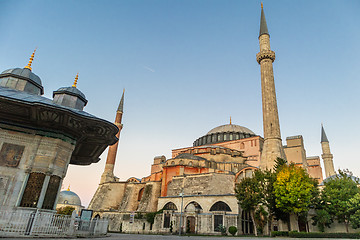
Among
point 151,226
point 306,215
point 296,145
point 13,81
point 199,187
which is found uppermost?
point 296,145

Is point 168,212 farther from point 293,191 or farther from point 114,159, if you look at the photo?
point 114,159

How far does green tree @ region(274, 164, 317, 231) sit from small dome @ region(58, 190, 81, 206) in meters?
55.2

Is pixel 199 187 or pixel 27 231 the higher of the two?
pixel 199 187

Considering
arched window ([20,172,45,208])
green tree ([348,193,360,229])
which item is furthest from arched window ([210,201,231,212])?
arched window ([20,172,45,208])

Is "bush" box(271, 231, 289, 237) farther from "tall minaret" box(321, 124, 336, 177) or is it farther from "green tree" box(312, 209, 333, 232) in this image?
"tall minaret" box(321, 124, 336, 177)

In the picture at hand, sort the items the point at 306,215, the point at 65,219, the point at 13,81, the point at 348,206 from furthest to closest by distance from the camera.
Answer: the point at 306,215 < the point at 348,206 < the point at 13,81 < the point at 65,219

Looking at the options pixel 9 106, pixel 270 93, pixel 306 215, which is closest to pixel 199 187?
pixel 306 215

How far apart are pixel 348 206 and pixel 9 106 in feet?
81.7

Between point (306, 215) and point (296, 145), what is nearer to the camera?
point (306, 215)

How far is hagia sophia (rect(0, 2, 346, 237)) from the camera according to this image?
11.5 metres

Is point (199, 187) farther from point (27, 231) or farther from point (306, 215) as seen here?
point (27, 231)

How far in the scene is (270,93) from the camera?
29562mm

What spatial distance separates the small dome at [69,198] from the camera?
194ft

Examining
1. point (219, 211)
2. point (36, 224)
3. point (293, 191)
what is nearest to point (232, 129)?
point (219, 211)
